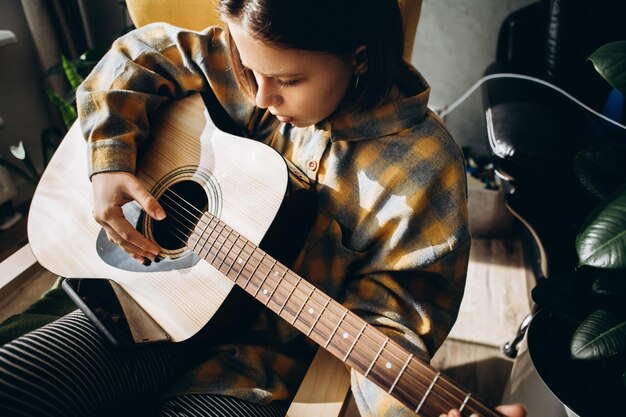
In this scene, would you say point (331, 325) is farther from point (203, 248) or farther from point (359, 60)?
point (359, 60)

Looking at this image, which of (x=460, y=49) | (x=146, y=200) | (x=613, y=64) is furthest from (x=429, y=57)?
(x=146, y=200)

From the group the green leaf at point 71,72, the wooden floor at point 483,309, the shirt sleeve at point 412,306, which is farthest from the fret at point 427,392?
the green leaf at point 71,72

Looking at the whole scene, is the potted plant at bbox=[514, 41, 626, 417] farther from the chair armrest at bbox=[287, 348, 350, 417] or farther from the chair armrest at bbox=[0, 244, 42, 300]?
the chair armrest at bbox=[0, 244, 42, 300]

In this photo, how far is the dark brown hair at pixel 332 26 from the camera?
1.96 ft

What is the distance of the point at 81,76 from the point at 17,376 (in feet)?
3.72

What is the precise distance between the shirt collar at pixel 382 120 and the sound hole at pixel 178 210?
0.94 ft

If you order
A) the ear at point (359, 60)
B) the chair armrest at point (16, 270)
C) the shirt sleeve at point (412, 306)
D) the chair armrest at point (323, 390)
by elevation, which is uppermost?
the ear at point (359, 60)

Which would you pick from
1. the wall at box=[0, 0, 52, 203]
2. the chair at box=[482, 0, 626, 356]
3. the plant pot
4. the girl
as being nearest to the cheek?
the girl

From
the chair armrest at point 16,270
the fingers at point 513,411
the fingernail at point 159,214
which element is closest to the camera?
the fingers at point 513,411

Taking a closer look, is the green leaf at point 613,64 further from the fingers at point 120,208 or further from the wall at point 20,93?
the wall at point 20,93

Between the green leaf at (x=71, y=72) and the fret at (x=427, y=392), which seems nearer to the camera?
the fret at (x=427, y=392)

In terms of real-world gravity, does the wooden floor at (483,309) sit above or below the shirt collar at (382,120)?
below

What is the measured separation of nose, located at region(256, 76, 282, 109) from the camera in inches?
26.6

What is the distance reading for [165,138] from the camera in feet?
2.96
